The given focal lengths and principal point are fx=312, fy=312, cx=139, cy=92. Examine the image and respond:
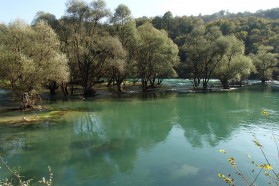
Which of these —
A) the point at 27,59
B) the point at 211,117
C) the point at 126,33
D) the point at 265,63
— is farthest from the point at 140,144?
the point at 265,63

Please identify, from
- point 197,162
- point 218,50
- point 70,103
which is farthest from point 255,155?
point 218,50

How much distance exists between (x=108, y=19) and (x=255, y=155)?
180 feet

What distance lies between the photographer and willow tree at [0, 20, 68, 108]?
4212cm

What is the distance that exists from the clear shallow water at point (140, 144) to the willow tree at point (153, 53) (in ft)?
84.0

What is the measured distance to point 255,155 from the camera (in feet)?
86.6

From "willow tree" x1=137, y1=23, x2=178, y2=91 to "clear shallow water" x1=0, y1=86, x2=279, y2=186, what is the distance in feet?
84.0

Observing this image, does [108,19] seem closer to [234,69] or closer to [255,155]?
[234,69]

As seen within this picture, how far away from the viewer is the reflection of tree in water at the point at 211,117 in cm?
3314

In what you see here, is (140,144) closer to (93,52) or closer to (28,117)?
(28,117)

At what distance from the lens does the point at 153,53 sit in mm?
74062

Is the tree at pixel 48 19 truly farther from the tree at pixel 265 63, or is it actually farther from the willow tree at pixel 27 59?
the tree at pixel 265 63

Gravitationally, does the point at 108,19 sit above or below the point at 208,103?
above

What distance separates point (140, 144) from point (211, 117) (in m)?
17.6

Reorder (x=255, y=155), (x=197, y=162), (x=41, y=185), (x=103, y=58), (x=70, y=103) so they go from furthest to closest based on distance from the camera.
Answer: (x=103, y=58) < (x=70, y=103) < (x=255, y=155) < (x=197, y=162) < (x=41, y=185)
